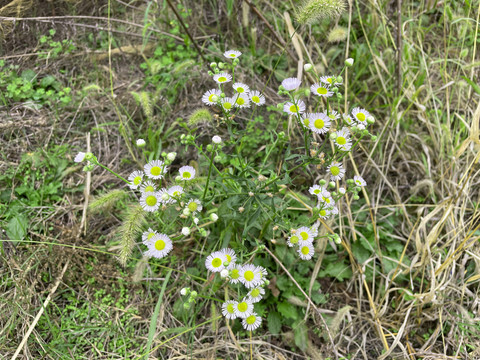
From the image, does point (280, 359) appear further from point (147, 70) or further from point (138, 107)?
point (147, 70)

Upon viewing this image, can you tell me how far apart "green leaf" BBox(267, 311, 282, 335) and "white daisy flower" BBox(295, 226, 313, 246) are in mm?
603

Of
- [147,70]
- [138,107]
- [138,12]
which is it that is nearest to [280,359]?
[138,107]

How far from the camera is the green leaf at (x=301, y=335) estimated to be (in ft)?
6.95

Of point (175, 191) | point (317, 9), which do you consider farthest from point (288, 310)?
point (317, 9)

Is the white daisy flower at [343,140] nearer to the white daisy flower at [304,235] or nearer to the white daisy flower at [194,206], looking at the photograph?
the white daisy flower at [304,235]

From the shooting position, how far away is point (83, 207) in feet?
8.18

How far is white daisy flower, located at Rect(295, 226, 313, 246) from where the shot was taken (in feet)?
6.31

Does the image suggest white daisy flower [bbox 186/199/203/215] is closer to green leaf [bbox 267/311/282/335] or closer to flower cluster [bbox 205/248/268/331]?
flower cluster [bbox 205/248/268/331]

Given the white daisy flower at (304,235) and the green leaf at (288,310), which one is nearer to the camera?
the white daisy flower at (304,235)

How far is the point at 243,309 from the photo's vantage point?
1813 millimetres

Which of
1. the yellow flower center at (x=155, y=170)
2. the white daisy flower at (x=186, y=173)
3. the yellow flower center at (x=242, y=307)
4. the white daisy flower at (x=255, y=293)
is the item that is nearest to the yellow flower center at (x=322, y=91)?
the white daisy flower at (x=186, y=173)

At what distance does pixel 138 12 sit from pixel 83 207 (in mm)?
Answer: 1990

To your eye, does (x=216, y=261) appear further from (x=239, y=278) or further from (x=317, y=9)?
(x=317, y=9)

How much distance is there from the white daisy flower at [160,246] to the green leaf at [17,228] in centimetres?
112
